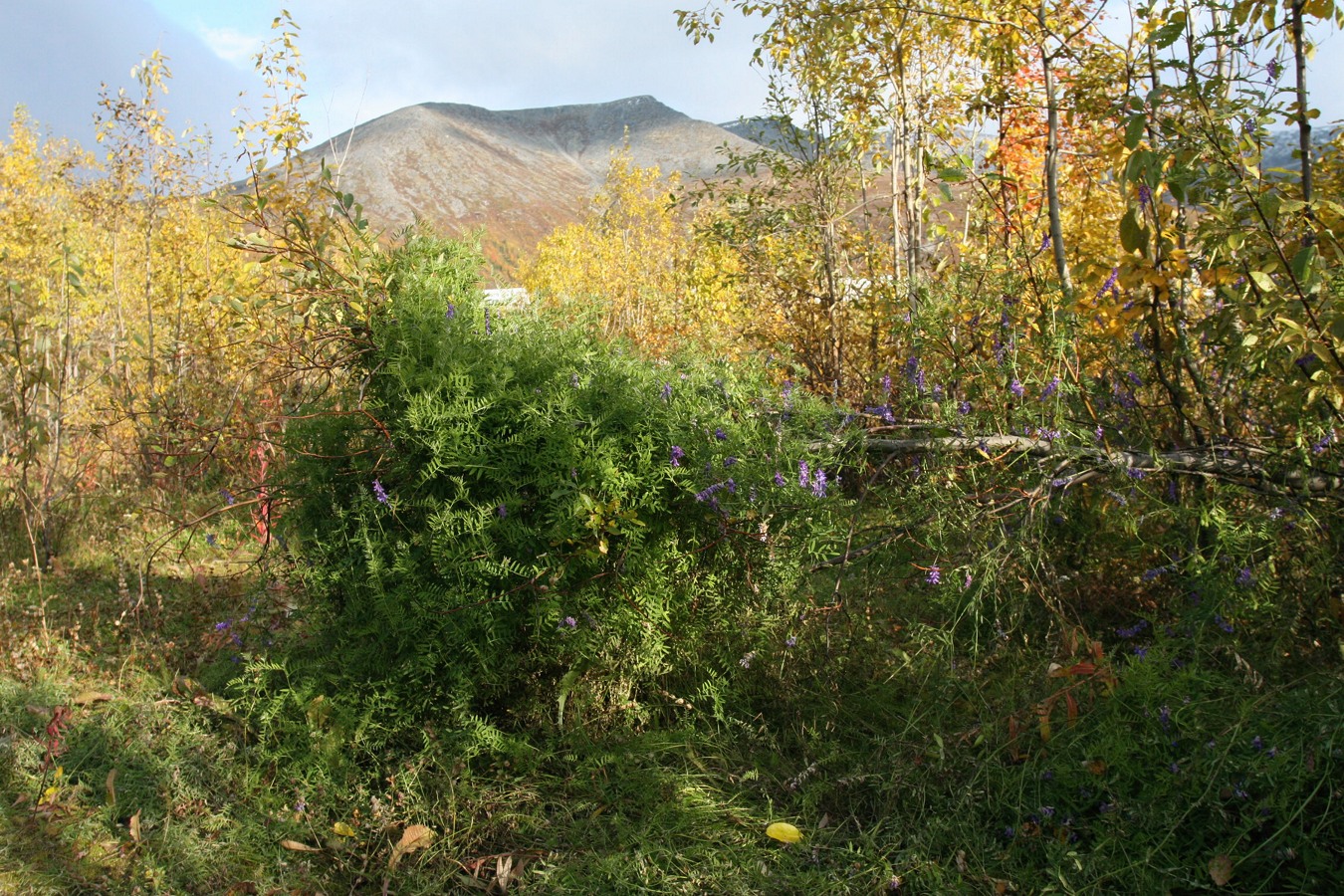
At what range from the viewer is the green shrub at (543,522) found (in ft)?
8.99

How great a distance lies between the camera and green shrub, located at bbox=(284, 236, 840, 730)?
274 cm

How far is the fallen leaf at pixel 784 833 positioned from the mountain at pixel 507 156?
99736mm

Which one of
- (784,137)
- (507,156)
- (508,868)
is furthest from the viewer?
(507,156)

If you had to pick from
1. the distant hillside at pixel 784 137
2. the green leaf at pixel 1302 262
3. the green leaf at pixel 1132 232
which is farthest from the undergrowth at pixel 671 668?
the distant hillside at pixel 784 137

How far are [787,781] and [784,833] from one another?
0.27m

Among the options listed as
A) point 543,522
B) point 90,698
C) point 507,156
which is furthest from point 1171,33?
point 507,156

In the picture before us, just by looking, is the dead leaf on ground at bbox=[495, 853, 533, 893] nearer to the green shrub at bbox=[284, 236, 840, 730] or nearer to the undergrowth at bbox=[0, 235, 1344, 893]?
the undergrowth at bbox=[0, 235, 1344, 893]

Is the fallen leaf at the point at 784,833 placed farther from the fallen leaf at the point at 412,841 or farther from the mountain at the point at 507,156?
the mountain at the point at 507,156

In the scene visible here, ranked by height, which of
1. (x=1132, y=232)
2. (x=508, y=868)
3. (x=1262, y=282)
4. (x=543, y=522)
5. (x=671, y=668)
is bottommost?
(x=508, y=868)

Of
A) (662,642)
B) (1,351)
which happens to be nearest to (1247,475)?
(662,642)

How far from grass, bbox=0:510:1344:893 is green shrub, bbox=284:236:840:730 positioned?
0.17 metres

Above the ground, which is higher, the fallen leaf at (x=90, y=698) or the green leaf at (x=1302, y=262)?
the green leaf at (x=1302, y=262)

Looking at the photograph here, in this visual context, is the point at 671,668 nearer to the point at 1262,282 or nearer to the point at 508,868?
the point at 508,868

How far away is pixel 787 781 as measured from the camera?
8.79ft
